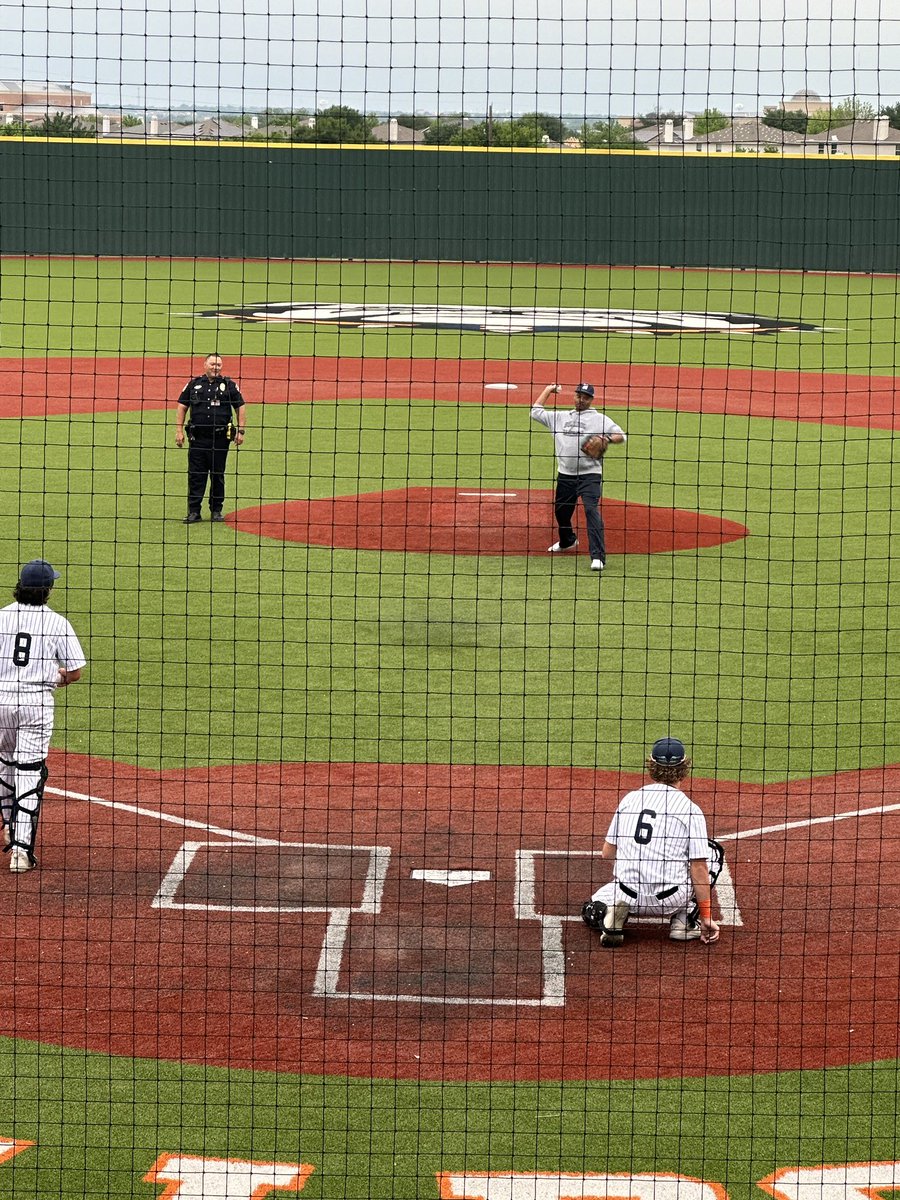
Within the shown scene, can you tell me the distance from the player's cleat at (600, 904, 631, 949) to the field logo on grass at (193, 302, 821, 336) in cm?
2702

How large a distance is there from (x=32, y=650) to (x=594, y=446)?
290 inches

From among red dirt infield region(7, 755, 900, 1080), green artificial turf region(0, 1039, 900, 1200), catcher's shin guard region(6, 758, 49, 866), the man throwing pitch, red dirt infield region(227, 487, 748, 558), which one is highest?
the man throwing pitch

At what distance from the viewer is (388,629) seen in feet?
45.1

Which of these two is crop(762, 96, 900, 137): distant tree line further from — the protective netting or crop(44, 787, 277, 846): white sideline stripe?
crop(44, 787, 277, 846): white sideline stripe

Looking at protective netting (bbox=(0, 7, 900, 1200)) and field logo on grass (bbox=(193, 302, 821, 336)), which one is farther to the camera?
field logo on grass (bbox=(193, 302, 821, 336))

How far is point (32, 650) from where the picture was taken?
9062 mm

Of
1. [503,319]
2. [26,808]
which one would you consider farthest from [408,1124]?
[503,319]

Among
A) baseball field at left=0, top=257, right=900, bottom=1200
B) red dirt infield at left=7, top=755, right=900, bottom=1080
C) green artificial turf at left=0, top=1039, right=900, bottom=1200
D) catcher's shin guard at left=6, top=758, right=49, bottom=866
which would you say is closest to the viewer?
green artificial turf at left=0, top=1039, right=900, bottom=1200

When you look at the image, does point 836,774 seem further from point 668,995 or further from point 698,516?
point 698,516

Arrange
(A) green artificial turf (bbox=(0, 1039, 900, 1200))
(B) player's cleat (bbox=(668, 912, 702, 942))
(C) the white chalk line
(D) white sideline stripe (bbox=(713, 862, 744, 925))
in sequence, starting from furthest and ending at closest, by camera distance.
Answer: (D) white sideline stripe (bbox=(713, 862, 744, 925))
(B) player's cleat (bbox=(668, 912, 702, 942))
(C) the white chalk line
(A) green artificial turf (bbox=(0, 1039, 900, 1200))

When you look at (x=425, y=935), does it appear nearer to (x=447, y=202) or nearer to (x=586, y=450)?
(x=586, y=450)

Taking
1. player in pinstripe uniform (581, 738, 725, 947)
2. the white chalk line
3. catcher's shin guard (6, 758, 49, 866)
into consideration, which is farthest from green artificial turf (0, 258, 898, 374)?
player in pinstripe uniform (581, 738, 725, 947)

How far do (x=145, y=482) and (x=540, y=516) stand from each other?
4921 mm

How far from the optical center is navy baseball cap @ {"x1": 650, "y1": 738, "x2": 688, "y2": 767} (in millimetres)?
8266
